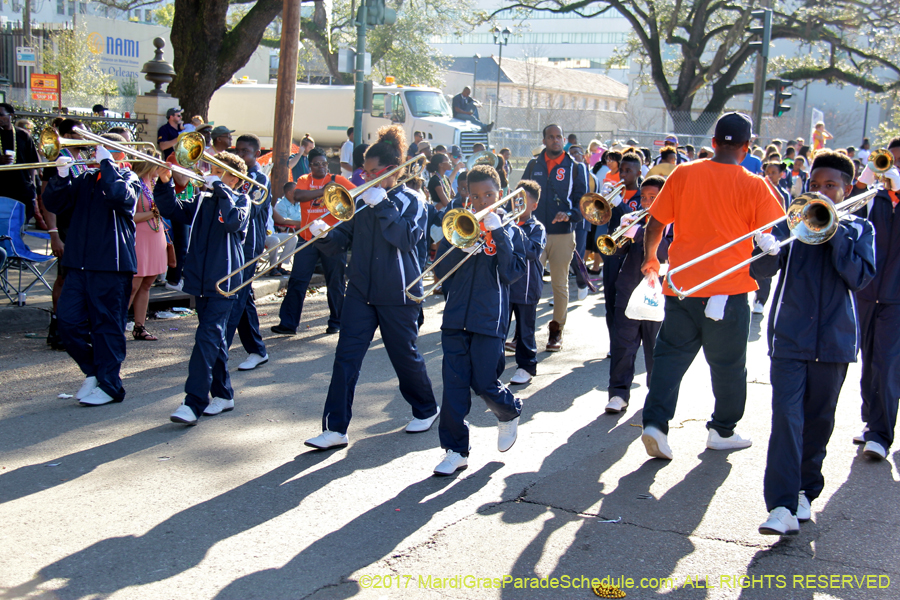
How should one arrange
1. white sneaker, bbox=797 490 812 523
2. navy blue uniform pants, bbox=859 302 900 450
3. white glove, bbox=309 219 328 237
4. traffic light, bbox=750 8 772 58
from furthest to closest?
traffic light, bbox=750 8 772 58, white glove, bbox=309 219 328 237, navy blue uniform pants, bbox=859 302 900 450, white sneaker, bbox=797 490 812 523

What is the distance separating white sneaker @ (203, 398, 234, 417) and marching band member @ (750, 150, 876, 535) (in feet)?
11.7

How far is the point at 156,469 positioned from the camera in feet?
15.7

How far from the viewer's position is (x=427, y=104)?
22641 millimetres

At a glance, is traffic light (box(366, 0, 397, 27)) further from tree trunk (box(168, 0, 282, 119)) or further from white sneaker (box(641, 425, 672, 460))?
white sneaker (box(641, 425, 672, 460))

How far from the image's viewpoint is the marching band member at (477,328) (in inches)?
190

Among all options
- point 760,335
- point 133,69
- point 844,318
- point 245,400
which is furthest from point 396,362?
point 133,69

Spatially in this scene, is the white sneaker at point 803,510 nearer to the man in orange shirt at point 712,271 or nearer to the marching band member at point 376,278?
the man in orange shirt at point 712,271

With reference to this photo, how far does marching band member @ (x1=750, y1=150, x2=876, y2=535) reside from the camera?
157 inches

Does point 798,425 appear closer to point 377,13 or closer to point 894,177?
point 894,177

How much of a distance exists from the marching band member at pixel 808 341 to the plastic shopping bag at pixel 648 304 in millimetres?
800

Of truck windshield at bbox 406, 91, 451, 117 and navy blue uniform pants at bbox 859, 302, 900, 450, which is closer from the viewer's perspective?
navy blue uniform pants at bbox 859, 302, 900, 450

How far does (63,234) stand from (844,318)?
584 centimetres

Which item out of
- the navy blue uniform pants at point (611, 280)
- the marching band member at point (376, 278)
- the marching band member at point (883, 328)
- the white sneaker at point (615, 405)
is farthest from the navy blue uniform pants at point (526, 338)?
the marching band member at point (883, 328)

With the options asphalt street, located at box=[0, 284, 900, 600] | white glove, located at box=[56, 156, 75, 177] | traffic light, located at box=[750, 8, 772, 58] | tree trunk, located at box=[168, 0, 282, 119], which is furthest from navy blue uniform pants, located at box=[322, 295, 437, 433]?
traffic light, located at box=[750, 8, 772, 58]
